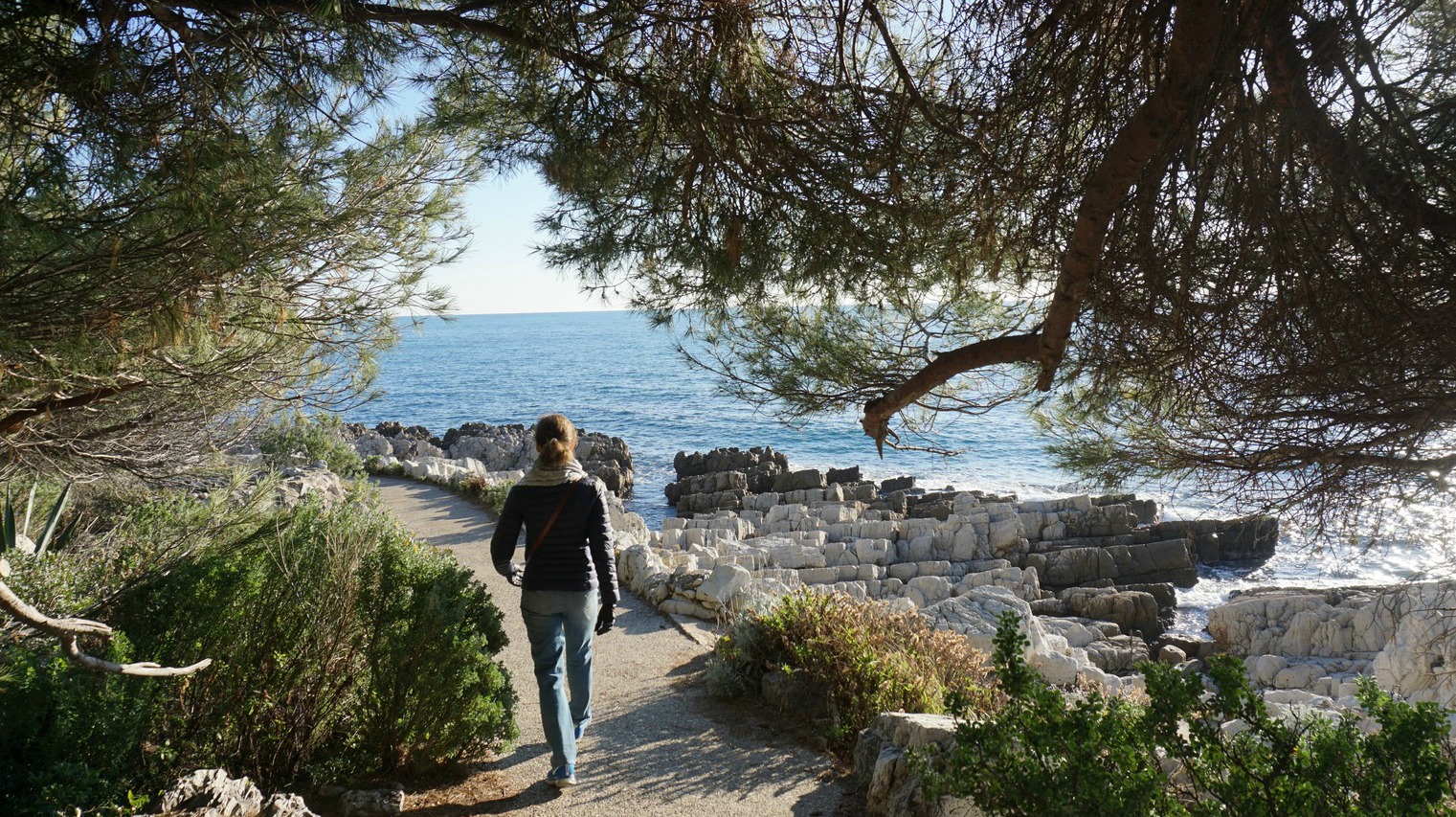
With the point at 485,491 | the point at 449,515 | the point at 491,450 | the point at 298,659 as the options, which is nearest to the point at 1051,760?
the point at 298,659

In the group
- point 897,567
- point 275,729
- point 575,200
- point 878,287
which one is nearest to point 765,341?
point 878,287

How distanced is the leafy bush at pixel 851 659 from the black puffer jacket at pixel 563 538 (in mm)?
1733

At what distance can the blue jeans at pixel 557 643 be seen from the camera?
4090 millimetres

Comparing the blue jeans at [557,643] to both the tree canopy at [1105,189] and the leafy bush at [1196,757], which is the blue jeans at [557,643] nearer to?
the tree canopy at [1105,189]

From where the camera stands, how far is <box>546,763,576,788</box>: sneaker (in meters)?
4.23

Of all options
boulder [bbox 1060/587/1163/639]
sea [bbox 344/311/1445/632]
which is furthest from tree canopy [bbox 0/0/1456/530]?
boulder [bbox 1060/587/1163/639]

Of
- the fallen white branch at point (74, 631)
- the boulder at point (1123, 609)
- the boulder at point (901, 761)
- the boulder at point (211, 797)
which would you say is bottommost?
the boulder at point (1123, 609)

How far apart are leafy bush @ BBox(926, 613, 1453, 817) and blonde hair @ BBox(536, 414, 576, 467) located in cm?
231

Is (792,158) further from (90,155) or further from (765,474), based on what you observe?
(765,474)

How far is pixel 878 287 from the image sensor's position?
4.61m

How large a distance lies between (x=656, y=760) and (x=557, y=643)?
1.11 metres

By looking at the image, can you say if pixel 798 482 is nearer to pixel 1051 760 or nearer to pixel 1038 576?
pixel 1038 576

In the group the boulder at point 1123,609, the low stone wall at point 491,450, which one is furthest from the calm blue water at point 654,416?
the boulder at point 1123,609

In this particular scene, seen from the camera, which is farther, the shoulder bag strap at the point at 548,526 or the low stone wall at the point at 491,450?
the low stone wall at the point at 491,450
